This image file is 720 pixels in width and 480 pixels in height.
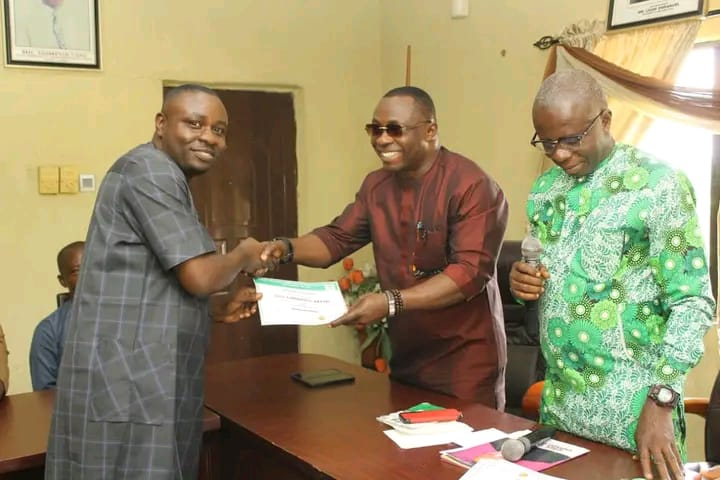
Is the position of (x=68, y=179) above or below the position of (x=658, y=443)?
above

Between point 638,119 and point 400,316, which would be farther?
point 638,119

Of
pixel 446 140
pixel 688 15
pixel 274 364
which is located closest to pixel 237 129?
pixel 446 140

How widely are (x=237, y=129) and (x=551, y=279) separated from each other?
3302mm

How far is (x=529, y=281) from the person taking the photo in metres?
1.86

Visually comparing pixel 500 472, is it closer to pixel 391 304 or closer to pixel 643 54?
pixel 391 304

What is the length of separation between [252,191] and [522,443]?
3.45 metres

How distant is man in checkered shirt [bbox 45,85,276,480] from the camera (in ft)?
5.89

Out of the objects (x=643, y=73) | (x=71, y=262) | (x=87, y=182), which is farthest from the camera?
(x=87, y=182)

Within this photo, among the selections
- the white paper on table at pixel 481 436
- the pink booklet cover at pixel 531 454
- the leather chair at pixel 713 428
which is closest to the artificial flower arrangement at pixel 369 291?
the leather chair at pixel 713 428

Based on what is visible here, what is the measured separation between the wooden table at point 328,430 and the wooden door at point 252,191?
2.14 m

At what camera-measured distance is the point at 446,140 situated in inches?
190

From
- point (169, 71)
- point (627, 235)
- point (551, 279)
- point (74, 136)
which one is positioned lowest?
point (551, 279)

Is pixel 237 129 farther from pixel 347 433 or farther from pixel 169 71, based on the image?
pixel 347 433

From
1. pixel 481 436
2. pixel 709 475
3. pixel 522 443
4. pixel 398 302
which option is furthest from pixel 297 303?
pixel 709 475
